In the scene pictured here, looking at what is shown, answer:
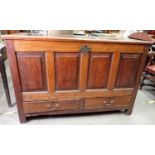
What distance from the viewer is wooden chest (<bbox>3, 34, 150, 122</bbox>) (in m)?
1.39

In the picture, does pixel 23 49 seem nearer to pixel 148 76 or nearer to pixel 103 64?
pixel 103 64

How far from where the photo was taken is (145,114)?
6.59 ft

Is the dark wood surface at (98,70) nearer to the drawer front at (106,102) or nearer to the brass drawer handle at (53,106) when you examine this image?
the drawer front at (106,102)

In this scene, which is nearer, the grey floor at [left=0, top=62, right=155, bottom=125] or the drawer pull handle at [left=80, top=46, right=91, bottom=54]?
the drawer pull handle at [left=80, top=46, right=91, bottom=54]

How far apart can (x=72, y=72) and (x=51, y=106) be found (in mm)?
450

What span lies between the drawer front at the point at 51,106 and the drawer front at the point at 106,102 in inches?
5.3

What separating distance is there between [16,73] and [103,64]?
0.82 meters

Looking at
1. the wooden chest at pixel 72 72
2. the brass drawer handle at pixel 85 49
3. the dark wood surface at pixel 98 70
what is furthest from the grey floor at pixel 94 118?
the brass drawer handle at pixel 85 49

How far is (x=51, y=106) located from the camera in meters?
1.70

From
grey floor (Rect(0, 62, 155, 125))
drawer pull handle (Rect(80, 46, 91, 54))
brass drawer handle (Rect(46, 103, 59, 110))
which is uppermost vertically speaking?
drawer pull handle (Rect(80, 46, 91, 54))

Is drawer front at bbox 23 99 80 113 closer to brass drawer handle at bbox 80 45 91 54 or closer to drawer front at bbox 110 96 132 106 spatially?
drawer front at bbox 110 96 132 106

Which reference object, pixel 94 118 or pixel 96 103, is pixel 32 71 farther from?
pixel 94 118

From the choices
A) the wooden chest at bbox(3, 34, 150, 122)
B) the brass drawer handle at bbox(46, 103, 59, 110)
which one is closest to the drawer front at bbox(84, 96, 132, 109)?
the wooden chest at bbox(3, 34, 150, 122)

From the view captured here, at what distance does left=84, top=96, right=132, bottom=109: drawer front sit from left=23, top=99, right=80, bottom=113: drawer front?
13 centimetres
